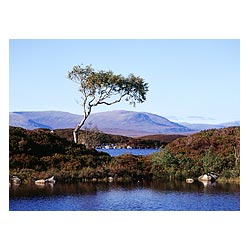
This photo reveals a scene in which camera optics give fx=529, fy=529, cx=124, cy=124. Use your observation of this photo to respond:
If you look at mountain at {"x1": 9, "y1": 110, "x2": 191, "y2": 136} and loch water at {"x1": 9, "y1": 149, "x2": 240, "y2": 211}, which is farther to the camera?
mountain at {"x1": 9, "y1": 110, "x2": 191, "y2": 136}

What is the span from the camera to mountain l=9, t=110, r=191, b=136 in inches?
514

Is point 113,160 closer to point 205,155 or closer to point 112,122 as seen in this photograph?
point 112,122

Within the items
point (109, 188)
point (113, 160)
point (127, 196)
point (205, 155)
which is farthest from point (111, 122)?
point (127, 196)

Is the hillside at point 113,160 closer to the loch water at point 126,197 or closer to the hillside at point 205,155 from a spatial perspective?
the hillside at point 205,155

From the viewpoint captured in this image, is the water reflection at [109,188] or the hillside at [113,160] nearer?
the water reflection at [109,188]

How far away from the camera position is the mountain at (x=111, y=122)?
42.8ft

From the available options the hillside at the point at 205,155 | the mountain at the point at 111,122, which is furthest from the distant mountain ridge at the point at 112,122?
the hillside at the point at 205,155

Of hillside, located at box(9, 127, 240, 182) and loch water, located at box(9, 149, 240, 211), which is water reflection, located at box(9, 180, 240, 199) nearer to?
loch water, located at box(9, 149, 240, 211)

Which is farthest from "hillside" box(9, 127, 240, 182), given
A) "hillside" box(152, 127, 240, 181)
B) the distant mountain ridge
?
the distant mountain ridge

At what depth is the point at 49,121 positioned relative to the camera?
A: 1347 cm
